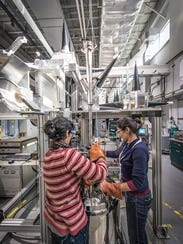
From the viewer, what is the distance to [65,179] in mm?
1066

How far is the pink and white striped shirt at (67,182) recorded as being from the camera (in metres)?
1.04

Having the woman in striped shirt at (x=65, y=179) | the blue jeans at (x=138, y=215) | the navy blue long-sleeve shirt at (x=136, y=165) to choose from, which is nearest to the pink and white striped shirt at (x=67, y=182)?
the woman in striped shirt at (x=65, y=179)

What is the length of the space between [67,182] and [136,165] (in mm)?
563

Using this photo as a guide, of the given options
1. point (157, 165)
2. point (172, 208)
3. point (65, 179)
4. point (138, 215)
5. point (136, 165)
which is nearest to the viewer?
point (65, 179)

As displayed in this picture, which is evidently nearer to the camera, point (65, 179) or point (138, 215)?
point (65, 179)

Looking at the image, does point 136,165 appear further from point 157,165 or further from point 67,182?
point 157,165

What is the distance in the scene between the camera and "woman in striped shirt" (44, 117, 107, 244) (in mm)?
1045

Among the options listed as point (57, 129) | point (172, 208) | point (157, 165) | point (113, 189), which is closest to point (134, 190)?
point (113, 189)

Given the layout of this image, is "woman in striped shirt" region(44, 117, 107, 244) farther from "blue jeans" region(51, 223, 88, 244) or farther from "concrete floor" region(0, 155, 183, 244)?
"concrete floor" region(0, 155, 183, 244)

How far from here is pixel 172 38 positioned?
484 centimetres

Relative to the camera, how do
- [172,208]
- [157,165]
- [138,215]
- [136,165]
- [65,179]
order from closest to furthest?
[65,179] → [136,165] → [138,215] → [157,165] → [172,208]

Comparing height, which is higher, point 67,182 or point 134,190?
point 67,182

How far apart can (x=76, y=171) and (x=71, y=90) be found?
271 cm

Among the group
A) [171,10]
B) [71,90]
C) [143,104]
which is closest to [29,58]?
[71,90]
